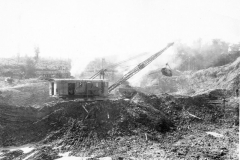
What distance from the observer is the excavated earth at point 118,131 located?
39.8 ft

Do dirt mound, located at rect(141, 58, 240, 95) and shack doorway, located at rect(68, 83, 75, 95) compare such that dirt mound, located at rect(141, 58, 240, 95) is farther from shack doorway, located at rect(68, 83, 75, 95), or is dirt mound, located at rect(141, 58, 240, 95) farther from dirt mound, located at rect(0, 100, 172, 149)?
shack doorway, located at rect(68, 83, 75, 95)

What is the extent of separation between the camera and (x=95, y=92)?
18656 millimetres

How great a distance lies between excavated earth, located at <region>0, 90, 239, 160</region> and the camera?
477 inches

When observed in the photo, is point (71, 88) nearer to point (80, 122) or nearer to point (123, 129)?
point (80, 122)

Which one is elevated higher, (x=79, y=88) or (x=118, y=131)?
(x=79, y=88)

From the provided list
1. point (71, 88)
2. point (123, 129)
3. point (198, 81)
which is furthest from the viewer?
point (198, 81)

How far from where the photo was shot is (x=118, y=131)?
1434 centimetres

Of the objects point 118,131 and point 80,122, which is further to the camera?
point 80,122

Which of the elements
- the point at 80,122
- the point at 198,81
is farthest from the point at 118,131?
the point at 198,81

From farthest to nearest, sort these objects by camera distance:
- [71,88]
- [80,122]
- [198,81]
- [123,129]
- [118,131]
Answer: [198,81] → [71,88] → [80,122] → [123,129] → [118,131]

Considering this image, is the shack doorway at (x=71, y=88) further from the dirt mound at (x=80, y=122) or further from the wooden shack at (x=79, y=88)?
the dirt mound at (x=80, y=122)

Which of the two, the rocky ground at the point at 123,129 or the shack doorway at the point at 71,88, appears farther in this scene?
the shack doorway at the point at 71,88

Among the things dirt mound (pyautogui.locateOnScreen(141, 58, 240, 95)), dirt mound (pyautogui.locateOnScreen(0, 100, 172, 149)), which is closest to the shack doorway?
dirt mound (pyautogui.locateOnScreen(0, 100, 172, 149))

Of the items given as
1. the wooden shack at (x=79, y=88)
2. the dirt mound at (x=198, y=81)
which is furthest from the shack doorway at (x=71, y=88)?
the dirt mound at (x=198, y=81)
